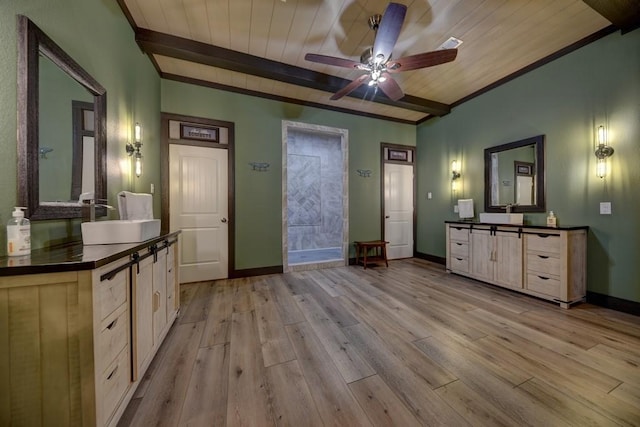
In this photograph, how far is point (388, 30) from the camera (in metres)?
1.89

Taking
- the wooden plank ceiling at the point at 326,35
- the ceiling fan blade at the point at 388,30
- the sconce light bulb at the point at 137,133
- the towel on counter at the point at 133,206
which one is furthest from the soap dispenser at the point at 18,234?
the ceiling fan blade at the point at 388,30

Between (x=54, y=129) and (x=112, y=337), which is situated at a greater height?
(x=54, y=129)

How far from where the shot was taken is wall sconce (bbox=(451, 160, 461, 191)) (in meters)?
4.21

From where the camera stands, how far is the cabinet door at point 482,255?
325 centimetres

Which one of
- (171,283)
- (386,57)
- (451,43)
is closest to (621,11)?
(451,43)

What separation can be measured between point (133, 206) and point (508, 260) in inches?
164

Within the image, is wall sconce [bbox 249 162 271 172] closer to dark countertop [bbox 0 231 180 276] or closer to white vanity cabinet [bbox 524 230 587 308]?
dark countertop [bbox 0 231 180 276]

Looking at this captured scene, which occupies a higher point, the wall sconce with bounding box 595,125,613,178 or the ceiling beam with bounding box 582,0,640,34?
the ceiling beam with bounding box 582,0,640,34

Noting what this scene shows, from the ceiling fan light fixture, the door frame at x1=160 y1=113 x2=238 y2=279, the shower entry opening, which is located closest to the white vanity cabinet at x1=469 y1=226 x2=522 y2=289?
the ceiling fan light fixture

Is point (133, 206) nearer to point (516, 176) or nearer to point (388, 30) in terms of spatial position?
point (388, 30)

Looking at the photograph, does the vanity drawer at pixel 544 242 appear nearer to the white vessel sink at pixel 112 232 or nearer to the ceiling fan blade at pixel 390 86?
the ceiling fan blade at pixel 390 86

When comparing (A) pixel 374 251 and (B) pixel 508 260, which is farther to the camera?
(A) pixel 374 251

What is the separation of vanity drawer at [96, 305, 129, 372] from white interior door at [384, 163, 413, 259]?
13.8 ft

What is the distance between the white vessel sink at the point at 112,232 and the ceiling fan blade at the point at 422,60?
2505mm
